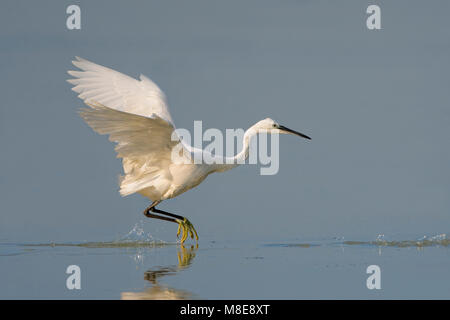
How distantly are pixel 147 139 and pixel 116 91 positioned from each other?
2315mm

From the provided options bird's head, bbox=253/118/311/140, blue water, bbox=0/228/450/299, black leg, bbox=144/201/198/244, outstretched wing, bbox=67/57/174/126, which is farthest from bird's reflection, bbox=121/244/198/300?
outstretched wing, bbox=67/57/174/126

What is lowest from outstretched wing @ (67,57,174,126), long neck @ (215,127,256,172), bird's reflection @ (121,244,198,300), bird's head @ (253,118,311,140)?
bird's reflection @ (121,244,198,300)

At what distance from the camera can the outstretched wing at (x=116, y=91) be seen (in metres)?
14.8

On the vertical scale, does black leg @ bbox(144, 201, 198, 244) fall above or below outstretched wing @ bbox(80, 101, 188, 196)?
below

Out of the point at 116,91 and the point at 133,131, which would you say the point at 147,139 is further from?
the point at 116,91

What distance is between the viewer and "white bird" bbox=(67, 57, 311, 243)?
12.8 metres

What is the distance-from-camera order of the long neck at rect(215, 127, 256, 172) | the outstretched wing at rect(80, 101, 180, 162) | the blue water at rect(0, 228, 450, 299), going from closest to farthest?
the blue water at rect(0, 228, 450, 299), the outstretched wing at rect(80, 101, 180, 162), the long neck at rect(215, 127, 256, 172)

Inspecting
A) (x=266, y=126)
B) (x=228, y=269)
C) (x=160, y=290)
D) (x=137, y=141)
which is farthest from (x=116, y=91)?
(x=160, y=290)

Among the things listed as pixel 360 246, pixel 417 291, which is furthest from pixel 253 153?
pixel 417 291

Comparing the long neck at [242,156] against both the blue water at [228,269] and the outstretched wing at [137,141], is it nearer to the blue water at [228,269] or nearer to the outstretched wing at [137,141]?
the outstretched wing at [137,141]

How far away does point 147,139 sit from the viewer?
42.8 feet

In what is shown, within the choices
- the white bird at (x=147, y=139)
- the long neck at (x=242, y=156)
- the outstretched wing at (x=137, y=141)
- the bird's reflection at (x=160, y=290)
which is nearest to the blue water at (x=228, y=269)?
the bird's reflection at (x=160, y=290)

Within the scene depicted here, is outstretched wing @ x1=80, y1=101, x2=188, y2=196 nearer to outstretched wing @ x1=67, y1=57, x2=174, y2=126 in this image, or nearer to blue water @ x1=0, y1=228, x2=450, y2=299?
outstretched wing @ x1=67, y1=57, x2=174, y2=126

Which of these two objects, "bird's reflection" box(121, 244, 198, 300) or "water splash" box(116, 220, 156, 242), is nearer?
"bird's reflection" box(121, 244, 198, 300)
